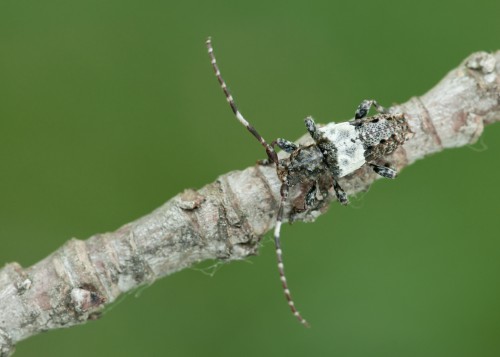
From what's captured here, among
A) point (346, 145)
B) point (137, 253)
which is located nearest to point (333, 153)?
point (346, 145)

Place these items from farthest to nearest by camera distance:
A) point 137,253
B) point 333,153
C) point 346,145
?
1. point 346,145
2. point 333,153
3. point 137,253

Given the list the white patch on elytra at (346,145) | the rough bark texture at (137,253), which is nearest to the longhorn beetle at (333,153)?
the white patch on elytra at (346,145)

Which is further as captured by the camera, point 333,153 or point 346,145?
point 346,145

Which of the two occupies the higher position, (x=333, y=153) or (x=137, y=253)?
(x=333, y=153)

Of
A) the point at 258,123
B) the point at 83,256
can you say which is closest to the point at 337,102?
the point at 258,123

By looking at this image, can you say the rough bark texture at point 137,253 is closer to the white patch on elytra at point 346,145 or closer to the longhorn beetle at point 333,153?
the longhorn beetle at point 333,153

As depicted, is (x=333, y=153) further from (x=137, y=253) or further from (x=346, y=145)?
(x=137, y=253)

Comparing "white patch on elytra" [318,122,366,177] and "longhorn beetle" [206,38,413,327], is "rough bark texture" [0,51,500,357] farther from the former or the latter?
"white patch on elytra" [318,122,366,177]

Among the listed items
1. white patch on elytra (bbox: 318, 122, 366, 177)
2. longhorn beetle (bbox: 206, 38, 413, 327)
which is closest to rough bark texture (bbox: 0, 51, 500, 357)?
longhorn beetle (bbox: 206, 38, 413, 327)

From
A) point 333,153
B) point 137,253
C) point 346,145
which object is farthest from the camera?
point 346,145
